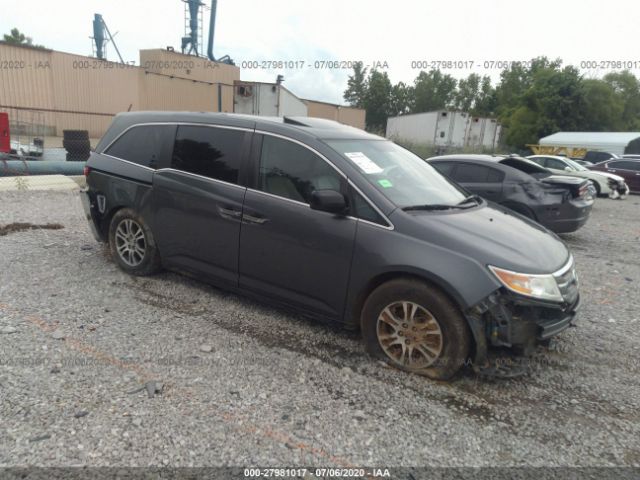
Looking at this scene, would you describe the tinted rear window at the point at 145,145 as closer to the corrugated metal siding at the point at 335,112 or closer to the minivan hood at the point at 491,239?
the minivan hood at the point at 491,239

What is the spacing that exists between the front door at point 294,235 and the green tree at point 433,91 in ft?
278

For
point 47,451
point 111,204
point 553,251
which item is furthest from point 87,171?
point 553,251

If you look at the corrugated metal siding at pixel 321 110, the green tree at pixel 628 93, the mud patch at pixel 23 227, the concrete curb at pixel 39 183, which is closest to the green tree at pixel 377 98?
the green tree at pixel 628 93

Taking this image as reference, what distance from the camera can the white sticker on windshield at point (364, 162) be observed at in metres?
3.48


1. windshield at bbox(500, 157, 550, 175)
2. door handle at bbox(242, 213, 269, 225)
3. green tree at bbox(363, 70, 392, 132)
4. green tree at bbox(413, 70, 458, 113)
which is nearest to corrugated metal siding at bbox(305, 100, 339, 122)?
windshield at bbox(500, 157, 550, 175)

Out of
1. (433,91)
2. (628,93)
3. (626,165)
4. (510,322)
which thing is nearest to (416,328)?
(510,322)

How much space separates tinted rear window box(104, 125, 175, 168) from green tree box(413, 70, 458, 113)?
84097 millimetres

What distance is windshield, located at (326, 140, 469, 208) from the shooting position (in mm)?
3438

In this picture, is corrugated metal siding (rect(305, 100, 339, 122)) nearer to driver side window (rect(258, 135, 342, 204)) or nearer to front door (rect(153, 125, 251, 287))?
front door (rect(153, 125, 251, 287))

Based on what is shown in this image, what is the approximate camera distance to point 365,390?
296 cm

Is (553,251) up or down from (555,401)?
up

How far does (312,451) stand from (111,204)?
11.6ft

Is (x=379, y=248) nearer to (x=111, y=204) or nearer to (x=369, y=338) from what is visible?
(x=369, y=338)

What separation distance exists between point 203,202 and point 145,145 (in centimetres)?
113
